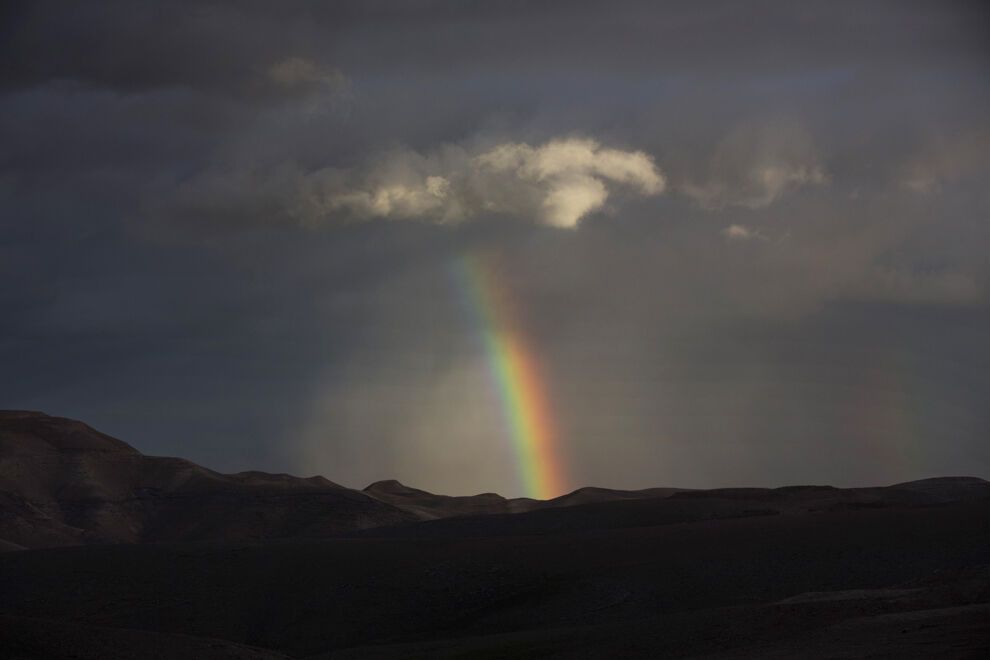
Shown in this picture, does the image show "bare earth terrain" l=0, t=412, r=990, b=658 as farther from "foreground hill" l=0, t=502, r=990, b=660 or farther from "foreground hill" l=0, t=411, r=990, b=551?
"foreground hill" l=0, t=411, r=990, b=551

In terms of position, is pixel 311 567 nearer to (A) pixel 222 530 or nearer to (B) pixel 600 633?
(B) pixel 600 633

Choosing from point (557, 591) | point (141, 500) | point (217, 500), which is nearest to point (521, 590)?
point (557, 591)

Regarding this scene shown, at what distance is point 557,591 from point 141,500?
8410 centimetres

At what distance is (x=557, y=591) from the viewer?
55.9 meters

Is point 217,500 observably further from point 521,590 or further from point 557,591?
point 557,591

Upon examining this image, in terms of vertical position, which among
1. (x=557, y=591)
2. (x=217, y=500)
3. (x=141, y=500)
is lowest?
(x=557, y=591)

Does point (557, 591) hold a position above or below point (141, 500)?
below

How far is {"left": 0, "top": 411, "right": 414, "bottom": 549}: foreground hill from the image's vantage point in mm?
117375

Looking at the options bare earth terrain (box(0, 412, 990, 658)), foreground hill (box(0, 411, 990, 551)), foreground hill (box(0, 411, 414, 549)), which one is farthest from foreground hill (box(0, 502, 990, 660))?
foreground hill (box(0, 411, 414, 549))

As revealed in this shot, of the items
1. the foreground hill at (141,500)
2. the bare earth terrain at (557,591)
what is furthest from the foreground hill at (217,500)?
the bare earth terrain at (557,591)

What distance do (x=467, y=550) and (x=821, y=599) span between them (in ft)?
90.5

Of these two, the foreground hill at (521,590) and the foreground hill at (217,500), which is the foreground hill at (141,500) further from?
the foreground hill at (521,590)

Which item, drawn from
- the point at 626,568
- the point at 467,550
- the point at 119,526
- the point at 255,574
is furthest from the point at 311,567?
the point at 119,526

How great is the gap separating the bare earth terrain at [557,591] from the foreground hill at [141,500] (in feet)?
109
